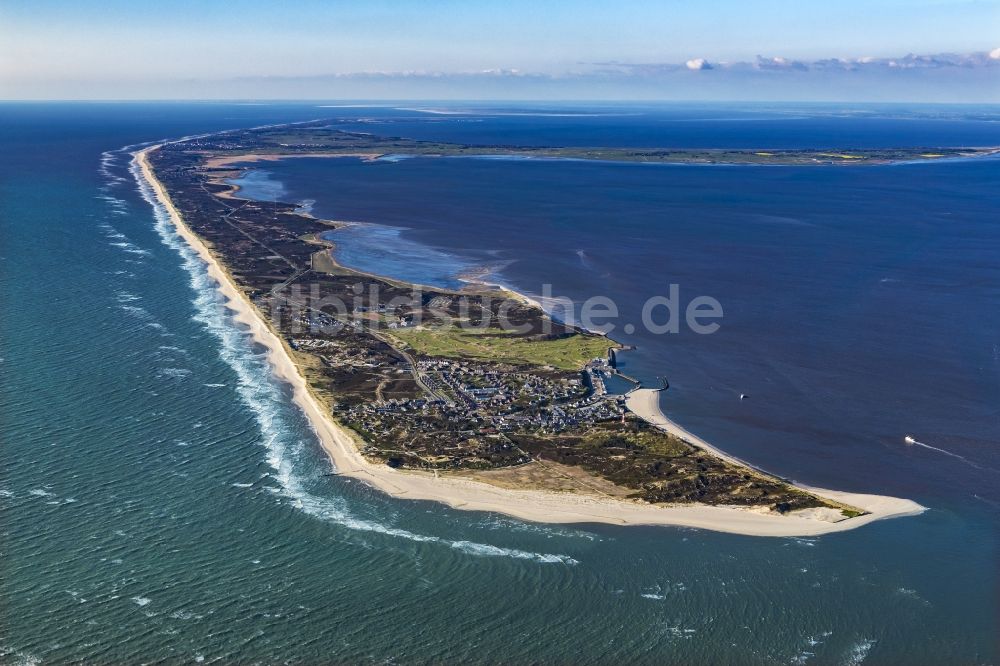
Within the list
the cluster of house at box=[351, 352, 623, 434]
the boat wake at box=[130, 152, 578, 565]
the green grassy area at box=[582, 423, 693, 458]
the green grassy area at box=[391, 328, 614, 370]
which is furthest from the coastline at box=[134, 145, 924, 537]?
the green grassy area at box=[391, 328, 614, 370]

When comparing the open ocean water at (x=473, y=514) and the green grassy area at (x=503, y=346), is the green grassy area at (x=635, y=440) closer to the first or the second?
the open ocean water at (x=473, y=514)

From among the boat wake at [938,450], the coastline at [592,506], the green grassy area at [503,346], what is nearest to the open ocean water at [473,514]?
the boat wake at [938,450]

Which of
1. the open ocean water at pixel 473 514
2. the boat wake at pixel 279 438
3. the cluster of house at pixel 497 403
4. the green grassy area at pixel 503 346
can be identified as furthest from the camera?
the green grassy area at pixel 503 346

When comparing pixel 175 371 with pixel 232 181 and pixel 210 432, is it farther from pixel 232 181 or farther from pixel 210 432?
pixel 232 181

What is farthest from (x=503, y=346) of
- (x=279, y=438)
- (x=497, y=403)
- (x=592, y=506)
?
(x=592, y=506)

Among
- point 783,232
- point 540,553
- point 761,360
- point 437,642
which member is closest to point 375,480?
point 540,553

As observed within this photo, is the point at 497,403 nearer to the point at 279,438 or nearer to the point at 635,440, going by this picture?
the point at 635,440
